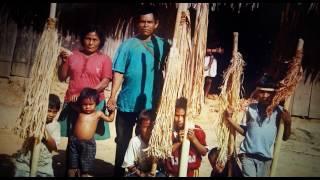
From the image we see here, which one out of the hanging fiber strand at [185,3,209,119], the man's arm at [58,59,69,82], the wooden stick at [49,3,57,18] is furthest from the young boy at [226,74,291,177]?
the wooden stick at [49,3,57,18]

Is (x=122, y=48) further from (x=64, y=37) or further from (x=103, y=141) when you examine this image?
(x=103, y=141)

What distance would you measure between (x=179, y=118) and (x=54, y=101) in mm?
1314

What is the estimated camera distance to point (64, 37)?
14.0 ft

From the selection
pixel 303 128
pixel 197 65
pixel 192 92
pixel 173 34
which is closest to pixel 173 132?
pixel 192 92

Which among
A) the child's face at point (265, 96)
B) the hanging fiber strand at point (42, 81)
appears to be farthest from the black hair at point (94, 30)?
the child's face at point (265, 96)

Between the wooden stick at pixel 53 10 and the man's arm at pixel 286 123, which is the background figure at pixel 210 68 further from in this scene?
the wooden stick at pixel 53 10

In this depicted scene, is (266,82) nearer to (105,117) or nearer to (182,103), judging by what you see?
(182,103)

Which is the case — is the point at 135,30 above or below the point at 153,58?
above

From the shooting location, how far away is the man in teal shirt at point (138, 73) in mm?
4250

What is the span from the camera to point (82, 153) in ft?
14.1

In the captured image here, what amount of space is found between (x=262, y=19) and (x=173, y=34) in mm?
897

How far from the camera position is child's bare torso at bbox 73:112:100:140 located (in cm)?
429

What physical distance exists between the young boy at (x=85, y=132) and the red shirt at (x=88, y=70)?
73 millimetres

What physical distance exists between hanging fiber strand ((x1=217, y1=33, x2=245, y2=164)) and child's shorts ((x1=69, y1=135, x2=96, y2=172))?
1.31 metres
